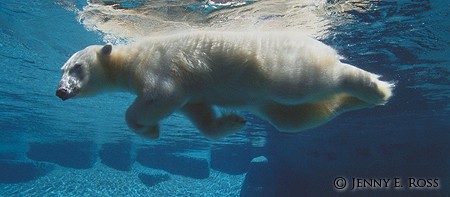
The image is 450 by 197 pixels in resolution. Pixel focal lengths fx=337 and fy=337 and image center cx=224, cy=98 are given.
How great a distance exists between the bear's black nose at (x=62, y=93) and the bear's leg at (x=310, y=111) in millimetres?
1577

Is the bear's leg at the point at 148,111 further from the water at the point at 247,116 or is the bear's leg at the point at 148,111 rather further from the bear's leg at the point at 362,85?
the water at the point at 247,116

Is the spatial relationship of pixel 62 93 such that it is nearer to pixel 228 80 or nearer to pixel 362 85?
pixel 228 80

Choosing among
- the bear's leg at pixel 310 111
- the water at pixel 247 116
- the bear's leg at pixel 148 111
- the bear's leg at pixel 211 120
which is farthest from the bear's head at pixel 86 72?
the water at pixel 247 116

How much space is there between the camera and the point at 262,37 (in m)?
2.69

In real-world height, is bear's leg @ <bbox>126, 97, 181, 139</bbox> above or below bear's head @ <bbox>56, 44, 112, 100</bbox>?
below

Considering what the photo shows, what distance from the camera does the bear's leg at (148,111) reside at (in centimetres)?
239

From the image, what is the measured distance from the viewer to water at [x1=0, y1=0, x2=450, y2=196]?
7.37 metres

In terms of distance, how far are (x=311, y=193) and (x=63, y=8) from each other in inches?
601

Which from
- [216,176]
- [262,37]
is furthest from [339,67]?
[216,176]

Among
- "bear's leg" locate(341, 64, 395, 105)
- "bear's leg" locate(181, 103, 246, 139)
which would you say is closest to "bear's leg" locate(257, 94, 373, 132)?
"bear's leg" locate(341, 64, 395, 105)

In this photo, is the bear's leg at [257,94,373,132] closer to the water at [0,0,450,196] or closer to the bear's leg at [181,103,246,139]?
the bear's leg at [181,103,246,139]

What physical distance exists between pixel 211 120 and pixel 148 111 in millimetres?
635

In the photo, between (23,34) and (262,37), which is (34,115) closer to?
(23,34)

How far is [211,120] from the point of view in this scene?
9.37 ft
